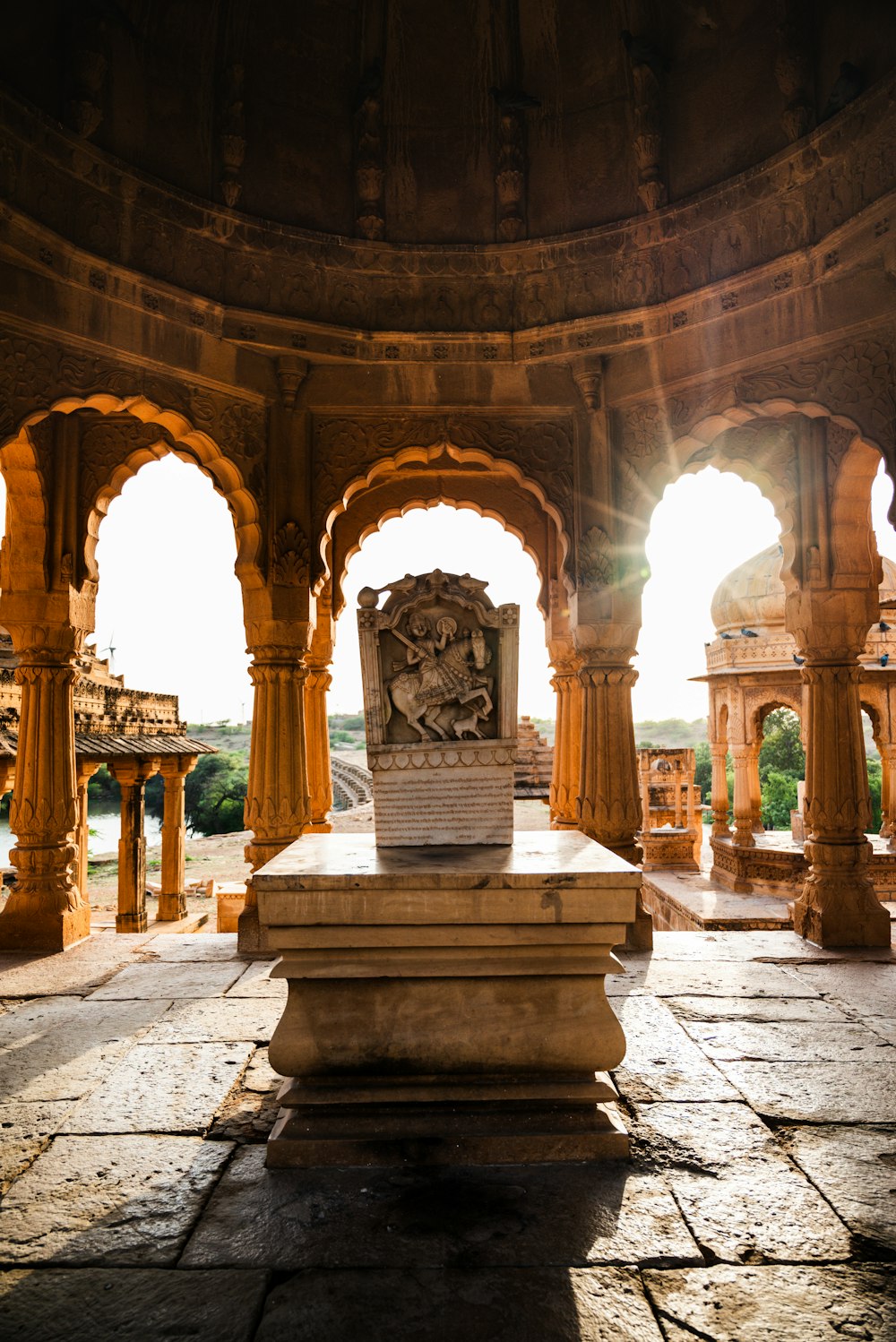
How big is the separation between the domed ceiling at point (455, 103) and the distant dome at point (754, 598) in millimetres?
13475

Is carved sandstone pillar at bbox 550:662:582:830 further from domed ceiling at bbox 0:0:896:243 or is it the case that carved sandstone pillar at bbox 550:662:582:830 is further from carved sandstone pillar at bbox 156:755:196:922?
carved sandstone pillar at bbox 156:755:196:922

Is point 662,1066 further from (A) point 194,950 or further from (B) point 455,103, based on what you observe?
(B) point 455,103

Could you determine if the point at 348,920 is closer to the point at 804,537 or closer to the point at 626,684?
the point at 626,684

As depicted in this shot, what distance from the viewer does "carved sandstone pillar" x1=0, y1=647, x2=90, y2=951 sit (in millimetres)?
6785

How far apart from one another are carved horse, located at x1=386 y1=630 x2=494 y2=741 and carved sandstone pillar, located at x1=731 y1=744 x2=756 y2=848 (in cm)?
1531

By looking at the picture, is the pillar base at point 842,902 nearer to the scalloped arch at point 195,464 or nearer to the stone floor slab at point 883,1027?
the stone floor slab at point 883,1027

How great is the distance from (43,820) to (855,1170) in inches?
243

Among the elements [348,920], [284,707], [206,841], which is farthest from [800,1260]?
[206,841]

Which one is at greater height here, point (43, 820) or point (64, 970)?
point (43, 820)

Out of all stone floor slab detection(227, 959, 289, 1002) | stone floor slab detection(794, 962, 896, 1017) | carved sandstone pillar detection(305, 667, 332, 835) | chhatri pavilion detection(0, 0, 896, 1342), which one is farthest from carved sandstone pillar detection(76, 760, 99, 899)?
stone floor slab detection(794, 962, 896, 1017)

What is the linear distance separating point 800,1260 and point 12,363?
22.3 feet

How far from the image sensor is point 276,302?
23.6ft

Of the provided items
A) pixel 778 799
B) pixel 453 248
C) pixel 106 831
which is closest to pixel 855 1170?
pixel 453 248

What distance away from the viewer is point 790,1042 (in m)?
4.46
